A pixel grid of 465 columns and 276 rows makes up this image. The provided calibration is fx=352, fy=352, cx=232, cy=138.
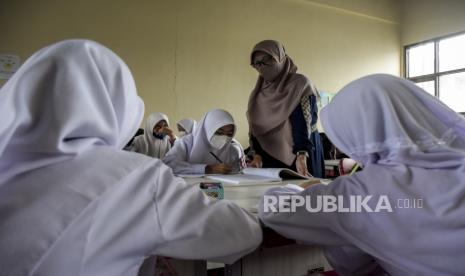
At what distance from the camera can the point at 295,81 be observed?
204cm

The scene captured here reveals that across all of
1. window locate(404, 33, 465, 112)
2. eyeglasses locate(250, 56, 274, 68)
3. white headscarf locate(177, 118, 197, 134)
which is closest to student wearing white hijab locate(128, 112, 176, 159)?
white headscarf locate(177, 118, 197, 134)

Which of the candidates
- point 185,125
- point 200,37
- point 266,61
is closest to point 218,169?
point 266,61

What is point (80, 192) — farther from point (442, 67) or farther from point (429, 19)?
point (429, 19)

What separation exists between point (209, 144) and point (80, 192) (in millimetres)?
1751

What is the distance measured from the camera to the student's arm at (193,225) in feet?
2.01

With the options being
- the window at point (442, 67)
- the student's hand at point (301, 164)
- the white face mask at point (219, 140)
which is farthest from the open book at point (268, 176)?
the window at point (442, 67)

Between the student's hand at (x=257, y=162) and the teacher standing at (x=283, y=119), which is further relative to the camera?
the student's hand at (x=257, y=162)

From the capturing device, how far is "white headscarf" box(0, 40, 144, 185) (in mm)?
577

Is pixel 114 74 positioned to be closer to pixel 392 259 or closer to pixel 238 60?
pixel 392 259

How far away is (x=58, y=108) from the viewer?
1.95 ft

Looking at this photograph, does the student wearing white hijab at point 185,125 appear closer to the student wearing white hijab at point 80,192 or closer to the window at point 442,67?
the student wearing white hijab at point 80,192

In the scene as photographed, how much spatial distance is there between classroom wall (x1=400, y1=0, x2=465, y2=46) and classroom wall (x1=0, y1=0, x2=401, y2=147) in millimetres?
834

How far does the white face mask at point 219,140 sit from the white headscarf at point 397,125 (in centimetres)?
135

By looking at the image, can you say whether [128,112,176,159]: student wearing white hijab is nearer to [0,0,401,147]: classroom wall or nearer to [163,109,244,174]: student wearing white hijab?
[0,0,401,147]: classroom wall
